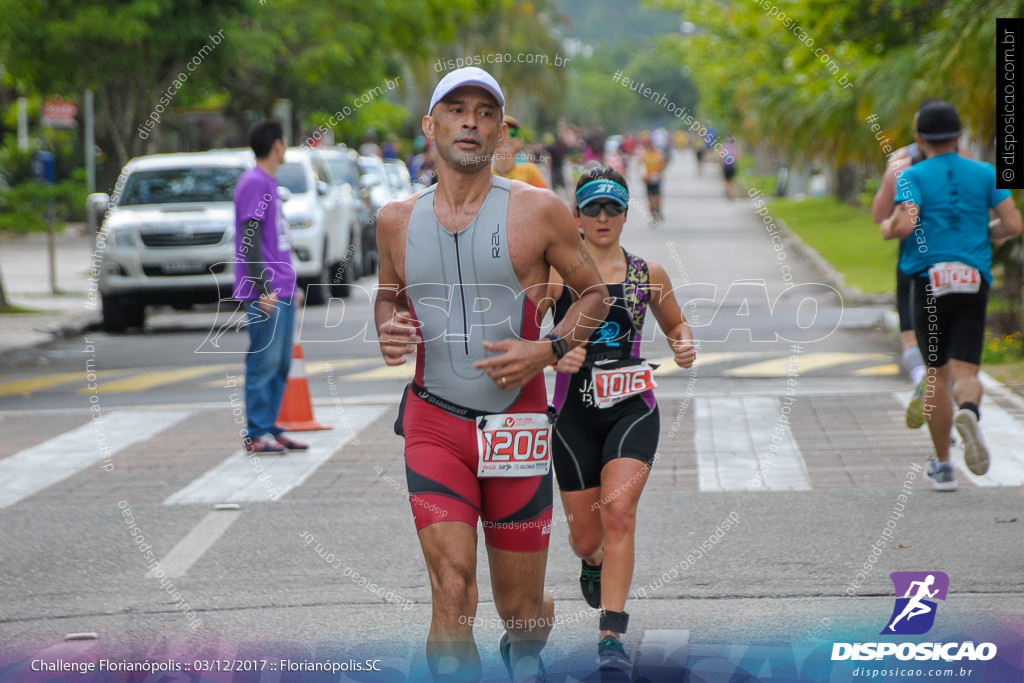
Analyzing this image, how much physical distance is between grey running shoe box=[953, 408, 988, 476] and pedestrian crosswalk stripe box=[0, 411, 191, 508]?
5.24m

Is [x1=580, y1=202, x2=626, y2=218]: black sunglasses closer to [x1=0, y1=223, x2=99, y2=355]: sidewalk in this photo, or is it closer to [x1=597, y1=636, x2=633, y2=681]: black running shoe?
[x1=597, y1=636, x2=633, y2=681]: black running shoe

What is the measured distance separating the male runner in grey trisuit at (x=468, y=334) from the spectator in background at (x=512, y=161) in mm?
3876

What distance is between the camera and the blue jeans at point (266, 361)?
29.5 feet

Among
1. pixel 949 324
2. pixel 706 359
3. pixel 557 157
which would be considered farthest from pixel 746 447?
pixel 557 157

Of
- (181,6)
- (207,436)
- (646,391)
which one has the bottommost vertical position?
(207,436)

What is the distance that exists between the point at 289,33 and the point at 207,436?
2107cm

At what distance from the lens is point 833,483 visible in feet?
26.3

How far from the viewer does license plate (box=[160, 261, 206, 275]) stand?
16547mm

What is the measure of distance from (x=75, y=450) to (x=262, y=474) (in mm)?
1777

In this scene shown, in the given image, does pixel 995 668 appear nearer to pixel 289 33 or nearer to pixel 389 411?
pixel 389 411

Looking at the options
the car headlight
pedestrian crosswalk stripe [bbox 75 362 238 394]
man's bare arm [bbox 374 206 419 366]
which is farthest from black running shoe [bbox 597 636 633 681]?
the car headlight

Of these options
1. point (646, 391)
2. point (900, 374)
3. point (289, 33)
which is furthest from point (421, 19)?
point (646, 391)

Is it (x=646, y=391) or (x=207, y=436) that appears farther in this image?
(x=207, y=436)

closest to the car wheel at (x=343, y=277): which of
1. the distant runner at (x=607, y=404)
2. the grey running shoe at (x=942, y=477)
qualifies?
the grey running shoe at (x=942, y=477)
